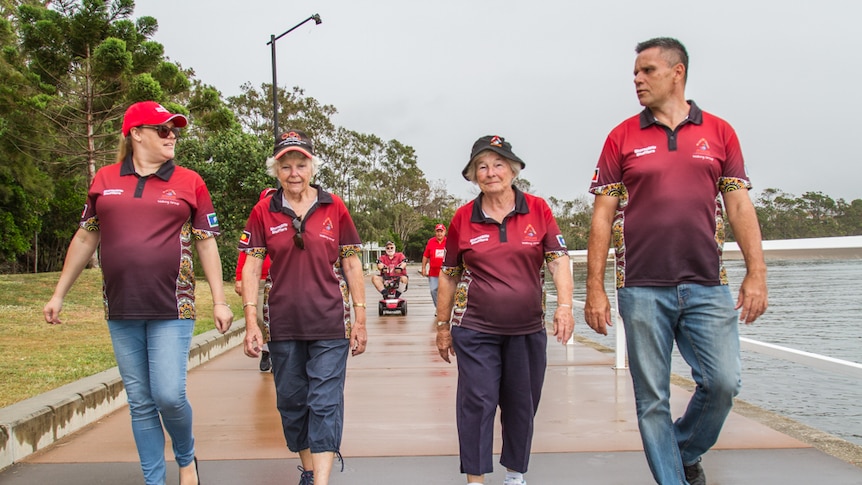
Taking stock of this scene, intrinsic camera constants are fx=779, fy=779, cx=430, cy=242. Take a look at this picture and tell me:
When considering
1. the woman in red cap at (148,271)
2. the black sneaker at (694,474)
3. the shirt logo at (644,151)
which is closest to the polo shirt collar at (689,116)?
the shirt logo at (644,151)

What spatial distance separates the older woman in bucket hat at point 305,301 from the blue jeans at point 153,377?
41 cm

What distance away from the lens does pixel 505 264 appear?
3896 mm

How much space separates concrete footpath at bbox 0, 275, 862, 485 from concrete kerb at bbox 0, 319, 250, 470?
0.06 m

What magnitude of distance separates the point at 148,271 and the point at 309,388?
0.98 meters

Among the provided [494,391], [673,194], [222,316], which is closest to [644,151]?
[673,194]

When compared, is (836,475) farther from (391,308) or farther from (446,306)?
→ (391,308)

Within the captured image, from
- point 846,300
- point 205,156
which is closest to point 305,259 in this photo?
point 846,300

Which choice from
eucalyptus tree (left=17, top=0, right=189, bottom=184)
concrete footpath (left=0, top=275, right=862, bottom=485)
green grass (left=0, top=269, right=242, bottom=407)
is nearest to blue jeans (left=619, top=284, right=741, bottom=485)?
concrete footpath (left=0, top=275, right=862, bottom=485)

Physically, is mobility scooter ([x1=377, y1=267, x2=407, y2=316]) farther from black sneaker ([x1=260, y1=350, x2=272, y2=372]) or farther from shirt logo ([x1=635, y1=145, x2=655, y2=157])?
shirt logo ([x1=635, y1=145, x2=655, y2=157])

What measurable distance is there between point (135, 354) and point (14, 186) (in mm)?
22625

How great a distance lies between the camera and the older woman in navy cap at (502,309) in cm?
386

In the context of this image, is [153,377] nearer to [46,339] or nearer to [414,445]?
[414,445]

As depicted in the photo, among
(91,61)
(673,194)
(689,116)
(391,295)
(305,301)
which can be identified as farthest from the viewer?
(91,61)

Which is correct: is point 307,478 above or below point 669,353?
below
